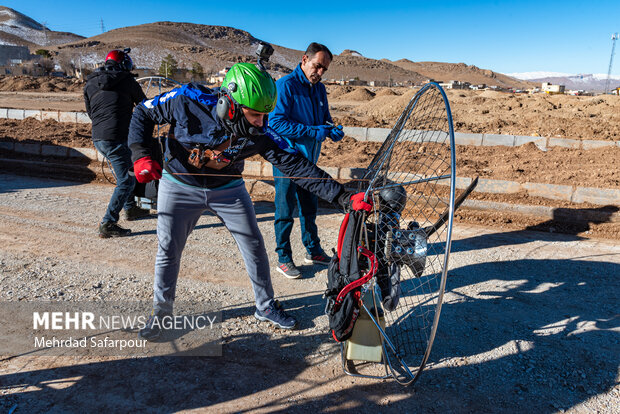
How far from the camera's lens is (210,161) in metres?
3.01

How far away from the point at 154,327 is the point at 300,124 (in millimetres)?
2179

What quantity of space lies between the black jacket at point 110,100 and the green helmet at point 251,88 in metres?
3.36

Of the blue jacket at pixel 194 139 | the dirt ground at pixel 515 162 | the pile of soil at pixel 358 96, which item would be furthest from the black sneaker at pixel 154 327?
the pile of soil at pixel 358 96

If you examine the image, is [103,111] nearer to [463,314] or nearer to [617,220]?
[463,314]

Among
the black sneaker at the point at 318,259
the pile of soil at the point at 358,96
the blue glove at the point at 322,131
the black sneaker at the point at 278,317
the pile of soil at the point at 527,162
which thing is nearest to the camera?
the black sneaker at the point at 278,317

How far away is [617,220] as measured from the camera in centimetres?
621

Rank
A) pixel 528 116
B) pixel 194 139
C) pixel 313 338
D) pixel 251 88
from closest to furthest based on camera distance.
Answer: pixel 251 88 < pixel 194 139 < pixel 313 338 < pixel 528 116

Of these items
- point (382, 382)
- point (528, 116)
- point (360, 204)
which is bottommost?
point (382, 382)

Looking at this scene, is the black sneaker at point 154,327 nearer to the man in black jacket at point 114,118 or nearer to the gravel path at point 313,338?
the gravel path at point 313,338

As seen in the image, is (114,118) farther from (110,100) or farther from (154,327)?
(154,327)

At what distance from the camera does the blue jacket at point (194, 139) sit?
2.93 meters

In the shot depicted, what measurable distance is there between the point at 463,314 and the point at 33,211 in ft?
19.2

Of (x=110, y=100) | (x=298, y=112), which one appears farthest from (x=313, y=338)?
(x=110, y=100)

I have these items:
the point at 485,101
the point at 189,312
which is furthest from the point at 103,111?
the point at 485,101
